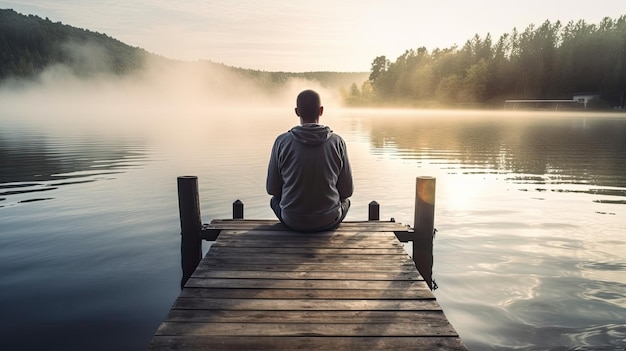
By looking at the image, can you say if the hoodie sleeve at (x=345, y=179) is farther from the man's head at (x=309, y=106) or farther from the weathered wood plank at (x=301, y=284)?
the weathered wood plank at (x=301, y=284)

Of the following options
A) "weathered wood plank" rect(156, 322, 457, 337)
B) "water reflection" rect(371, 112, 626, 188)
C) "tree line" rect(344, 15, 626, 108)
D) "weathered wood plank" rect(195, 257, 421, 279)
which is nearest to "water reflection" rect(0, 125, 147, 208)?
"weathered wood plank" rect(195, 257, 421, 279)

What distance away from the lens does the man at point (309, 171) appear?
5516 millimetres

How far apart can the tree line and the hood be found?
116819 mm

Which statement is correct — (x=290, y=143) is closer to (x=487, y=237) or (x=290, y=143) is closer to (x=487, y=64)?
(x=487, y=237)

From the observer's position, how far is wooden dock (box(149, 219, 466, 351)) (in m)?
3.45

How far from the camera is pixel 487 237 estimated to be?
10.4 meters

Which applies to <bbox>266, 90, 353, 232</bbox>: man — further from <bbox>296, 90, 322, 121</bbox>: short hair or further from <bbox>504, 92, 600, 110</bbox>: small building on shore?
<bbox>504, 92, 600, 110</bbox>: small building on shore

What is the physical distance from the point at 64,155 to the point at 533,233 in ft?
79.8

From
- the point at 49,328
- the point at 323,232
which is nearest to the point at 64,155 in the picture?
the point at 49,328

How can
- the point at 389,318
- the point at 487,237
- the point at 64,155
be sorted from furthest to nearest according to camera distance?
the point at 64,155
the point at 487,237
the point at 389,318

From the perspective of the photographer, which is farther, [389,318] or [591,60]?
[591,60]

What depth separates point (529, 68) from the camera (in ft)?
391

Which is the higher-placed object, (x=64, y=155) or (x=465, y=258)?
(x=64, y=155)

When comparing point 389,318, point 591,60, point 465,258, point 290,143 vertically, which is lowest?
point 465,258
